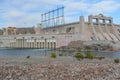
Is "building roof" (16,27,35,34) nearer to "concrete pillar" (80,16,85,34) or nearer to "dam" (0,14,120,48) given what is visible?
"dam" (0,14,120,48)

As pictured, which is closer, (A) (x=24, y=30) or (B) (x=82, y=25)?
(B) (x=82, y=25)

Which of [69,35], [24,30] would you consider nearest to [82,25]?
[69,35]

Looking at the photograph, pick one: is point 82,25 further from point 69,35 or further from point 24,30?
point 24,30

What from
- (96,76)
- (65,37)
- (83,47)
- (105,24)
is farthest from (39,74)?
(105,24)

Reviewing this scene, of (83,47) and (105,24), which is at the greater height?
(105,24)

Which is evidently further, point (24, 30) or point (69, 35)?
point (24, 30)

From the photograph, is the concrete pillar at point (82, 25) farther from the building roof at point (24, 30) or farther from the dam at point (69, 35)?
the building roof at point (24, 30)

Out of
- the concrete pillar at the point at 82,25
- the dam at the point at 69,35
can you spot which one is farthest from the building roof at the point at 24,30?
the concrete pillar at the point at 82,25

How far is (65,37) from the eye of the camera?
137125 mm

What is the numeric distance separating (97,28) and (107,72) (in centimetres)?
13869

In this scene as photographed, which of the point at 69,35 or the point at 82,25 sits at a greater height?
the point at 82,25

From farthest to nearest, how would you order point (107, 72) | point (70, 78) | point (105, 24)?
point (105, 24) < point (107, 72) < point (70, 78)

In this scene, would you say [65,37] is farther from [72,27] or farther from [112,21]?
[112,21]

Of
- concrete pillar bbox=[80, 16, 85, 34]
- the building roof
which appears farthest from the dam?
the building roof
